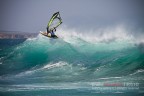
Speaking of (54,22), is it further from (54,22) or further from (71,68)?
(71,68)

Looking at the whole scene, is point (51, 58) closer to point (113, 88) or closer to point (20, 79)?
point (20, 79)

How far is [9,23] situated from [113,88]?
2134 mm

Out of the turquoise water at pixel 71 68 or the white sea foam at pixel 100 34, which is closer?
the turquoise water at pixel 71 68

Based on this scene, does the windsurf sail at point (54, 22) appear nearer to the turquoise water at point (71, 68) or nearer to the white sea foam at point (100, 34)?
the white sea foam at point (100, 34)

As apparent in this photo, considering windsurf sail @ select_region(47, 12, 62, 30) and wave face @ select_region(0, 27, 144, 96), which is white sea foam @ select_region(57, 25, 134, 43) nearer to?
wave face @ select_region(0, 27, 144, 96)

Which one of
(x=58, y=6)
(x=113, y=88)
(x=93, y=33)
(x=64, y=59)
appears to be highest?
(x=58, y=6)

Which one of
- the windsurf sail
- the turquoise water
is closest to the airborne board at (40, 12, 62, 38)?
the windsurf sail

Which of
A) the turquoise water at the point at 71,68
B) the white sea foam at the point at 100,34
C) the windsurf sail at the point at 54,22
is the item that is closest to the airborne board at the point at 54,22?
the windsurf sail at the point at 54,22

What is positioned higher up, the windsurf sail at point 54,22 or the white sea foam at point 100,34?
the windsurf sail at point 54,22

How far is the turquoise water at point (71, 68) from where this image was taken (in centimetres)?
590

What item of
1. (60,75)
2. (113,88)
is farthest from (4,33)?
(113,88)

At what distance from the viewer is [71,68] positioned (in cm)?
600

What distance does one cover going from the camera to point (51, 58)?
240 inches

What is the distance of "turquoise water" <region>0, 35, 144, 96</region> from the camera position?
5.90 meters
